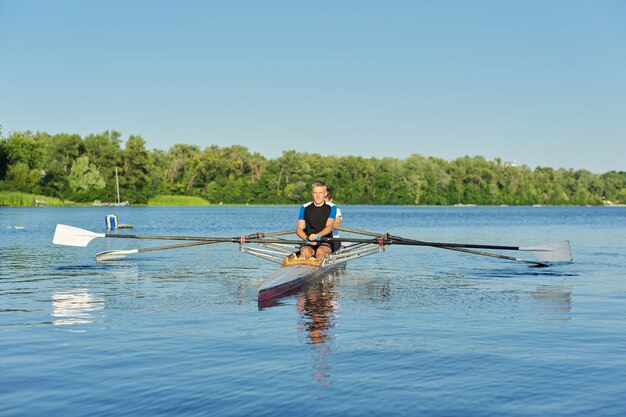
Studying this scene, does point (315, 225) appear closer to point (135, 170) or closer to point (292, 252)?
point (292, 252)

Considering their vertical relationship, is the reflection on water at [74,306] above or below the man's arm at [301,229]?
below

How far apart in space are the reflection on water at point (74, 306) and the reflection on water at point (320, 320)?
3.93 m

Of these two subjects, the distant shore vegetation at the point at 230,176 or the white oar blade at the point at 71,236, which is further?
the distant shore vegetation at the point at 230,176

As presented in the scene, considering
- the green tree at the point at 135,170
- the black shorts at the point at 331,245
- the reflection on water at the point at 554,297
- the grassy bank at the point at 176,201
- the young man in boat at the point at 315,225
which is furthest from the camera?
the grassy bank at the point at 176,201

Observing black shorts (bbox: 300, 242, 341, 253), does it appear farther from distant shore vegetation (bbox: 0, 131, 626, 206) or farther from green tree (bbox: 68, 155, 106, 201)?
green tree (bbox: 68, 155, 106, 201)

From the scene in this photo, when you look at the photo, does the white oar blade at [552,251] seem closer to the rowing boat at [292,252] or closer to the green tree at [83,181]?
the rowing boat at [292,252]

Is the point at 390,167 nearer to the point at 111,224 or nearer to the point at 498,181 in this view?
the point at 498,181

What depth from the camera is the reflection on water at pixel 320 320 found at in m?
9.23

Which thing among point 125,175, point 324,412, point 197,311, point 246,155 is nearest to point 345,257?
point 197,311

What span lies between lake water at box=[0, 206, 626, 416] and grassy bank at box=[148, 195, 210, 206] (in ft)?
414

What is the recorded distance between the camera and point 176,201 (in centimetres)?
15012

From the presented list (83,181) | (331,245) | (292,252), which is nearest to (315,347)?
(331,245)

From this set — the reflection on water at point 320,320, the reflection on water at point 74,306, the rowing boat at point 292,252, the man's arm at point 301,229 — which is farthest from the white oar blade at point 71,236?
the reflection on water at point 320,320

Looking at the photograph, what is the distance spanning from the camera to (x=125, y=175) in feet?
435
